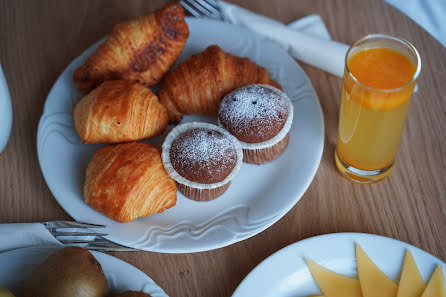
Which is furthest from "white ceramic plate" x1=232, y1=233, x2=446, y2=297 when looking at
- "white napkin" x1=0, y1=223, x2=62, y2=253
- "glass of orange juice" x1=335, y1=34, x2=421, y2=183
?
"white napkin" x1=0, y1=223, x2=62, y2=253

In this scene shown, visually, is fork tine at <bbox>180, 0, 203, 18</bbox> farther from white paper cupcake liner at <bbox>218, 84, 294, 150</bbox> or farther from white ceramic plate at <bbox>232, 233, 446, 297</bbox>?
white ceramic plate at <bbox>232, 233, 446, 297</bbox>

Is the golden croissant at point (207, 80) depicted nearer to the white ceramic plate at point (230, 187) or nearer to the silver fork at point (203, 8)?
the white ceramic plate at point (230, 187)

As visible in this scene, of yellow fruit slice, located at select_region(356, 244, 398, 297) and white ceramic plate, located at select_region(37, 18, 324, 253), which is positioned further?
white ceramic plate, located at select_region(37, 18, 324, 253)

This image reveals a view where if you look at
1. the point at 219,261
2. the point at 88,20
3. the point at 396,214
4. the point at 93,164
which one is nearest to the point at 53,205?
the point at 93,164

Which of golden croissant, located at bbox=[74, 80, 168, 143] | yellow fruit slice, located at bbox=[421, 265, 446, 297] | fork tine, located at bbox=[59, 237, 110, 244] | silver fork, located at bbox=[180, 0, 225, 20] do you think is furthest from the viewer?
silver fork, located at bbox=[180, 0, 225, 20]

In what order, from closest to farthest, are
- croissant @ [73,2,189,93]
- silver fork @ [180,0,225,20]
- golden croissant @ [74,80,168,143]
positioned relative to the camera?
golden croissant @ [74,80,168,143] < croissant @ [73,2,189,93] < silver fork @ [180,0,225,20]

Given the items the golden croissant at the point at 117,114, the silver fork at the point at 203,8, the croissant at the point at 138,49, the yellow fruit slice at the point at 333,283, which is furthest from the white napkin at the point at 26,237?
the silver fork at the point at 203,8
